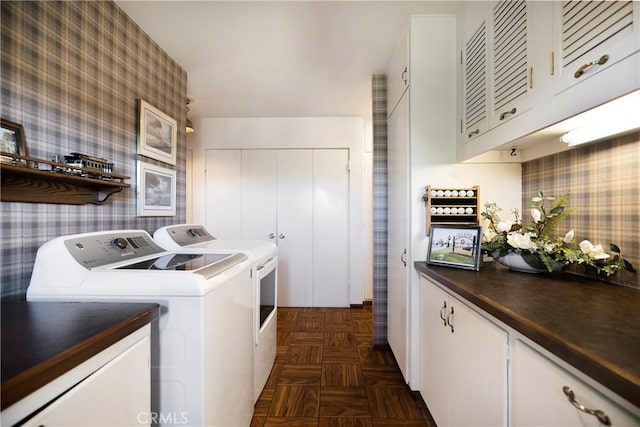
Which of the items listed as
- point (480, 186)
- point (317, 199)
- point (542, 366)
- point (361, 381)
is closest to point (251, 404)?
point (361, 381)

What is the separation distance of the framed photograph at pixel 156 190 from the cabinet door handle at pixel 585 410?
2084mm

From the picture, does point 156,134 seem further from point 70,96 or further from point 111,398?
point 111,398

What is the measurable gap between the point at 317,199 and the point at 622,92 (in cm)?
281

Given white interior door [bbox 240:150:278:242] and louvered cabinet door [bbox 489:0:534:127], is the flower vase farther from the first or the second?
white interior door [bbox 240:150:278:242]

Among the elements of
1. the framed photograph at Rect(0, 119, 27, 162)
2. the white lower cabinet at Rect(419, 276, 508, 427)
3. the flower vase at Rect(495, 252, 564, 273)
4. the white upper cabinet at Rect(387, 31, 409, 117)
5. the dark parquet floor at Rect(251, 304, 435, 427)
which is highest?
the white upper cabinet at Rect(387, 31, 409, 117)

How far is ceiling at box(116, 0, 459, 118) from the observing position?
159 centimetres

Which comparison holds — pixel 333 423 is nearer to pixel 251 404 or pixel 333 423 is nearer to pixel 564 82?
pixel 251 404

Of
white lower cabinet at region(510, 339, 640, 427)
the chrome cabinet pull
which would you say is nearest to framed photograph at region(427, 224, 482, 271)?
the chrome cabinet pull

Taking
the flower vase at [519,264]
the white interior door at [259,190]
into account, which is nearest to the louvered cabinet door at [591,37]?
the flower vase at [519,264]

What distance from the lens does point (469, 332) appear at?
1015 millimetres

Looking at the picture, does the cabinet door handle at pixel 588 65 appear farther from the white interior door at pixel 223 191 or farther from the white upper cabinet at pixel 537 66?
the white interior door at pixel 223 191

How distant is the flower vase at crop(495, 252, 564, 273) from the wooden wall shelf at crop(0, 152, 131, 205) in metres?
1.99

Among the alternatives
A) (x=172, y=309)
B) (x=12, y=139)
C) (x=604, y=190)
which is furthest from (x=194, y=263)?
(x=604, y=190)

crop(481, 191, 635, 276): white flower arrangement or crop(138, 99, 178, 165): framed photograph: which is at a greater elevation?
crop(138, 99, 178, 165): framed photograph
